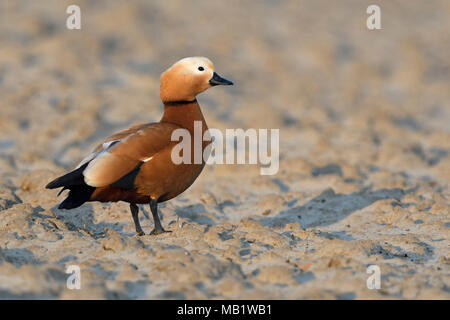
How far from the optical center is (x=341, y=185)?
334 inches

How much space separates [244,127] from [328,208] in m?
3.78

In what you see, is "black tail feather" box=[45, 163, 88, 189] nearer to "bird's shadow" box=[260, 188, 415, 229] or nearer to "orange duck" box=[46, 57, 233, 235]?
"orange duck" box=[46, 57, 233, 235]

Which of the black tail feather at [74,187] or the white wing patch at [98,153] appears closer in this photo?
the black tail feather at [74,187]

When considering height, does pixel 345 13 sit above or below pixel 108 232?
above

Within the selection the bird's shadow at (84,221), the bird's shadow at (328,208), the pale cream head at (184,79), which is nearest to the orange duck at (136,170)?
the pale cream head at (184,79)

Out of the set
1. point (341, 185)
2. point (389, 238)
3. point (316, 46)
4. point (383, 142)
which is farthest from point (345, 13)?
point (389, 238)

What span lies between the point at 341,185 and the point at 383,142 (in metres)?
2.62

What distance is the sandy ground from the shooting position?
16.3ft

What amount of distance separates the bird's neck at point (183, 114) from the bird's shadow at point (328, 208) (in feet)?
4.88

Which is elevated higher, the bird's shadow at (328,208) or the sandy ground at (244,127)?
the sandy ground at (244,127)

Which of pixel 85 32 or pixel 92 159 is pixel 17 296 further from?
pixel 85 32

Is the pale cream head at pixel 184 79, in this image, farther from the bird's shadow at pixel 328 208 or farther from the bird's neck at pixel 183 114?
the bird's shadow at pixel 328 208

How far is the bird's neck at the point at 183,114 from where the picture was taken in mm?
6094

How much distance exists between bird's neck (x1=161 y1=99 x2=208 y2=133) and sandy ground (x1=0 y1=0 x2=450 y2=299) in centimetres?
90
